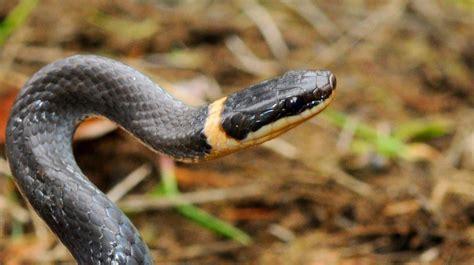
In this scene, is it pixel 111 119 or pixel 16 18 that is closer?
pixel 111 119

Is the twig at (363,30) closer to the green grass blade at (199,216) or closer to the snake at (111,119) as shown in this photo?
the green grass blade at (199,216)

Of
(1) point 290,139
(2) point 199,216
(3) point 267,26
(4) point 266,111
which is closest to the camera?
(4) point 266,111

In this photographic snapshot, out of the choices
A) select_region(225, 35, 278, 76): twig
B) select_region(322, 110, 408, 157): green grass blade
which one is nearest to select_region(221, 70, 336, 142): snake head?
select_region(322, 110, 408, 157): green grass blade

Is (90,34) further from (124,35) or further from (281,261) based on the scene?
(281,261)

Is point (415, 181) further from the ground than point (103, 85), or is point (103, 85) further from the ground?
point (103, 85)

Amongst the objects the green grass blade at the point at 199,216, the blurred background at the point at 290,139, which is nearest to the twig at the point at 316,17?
the blurred background at the point at 290,139

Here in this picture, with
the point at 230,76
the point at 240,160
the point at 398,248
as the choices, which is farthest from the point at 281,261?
the point at 230,76

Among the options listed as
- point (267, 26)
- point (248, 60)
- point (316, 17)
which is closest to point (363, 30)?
point (316, 17)

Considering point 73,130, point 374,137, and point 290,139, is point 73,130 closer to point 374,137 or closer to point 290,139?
point 290,139
